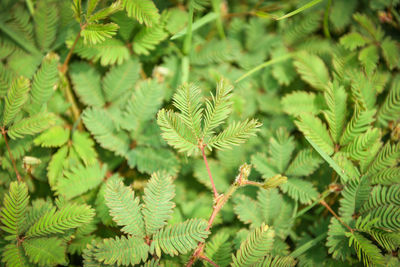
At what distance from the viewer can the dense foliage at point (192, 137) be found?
1.28m

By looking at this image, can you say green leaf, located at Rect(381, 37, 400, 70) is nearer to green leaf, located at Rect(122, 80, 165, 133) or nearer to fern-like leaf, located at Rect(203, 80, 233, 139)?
fern-like leaf, located at Rect(203, 80, 233, 139)

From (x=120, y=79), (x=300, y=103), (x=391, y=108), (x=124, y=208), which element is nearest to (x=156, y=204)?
(x=124, y=208)

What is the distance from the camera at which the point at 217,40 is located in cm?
206

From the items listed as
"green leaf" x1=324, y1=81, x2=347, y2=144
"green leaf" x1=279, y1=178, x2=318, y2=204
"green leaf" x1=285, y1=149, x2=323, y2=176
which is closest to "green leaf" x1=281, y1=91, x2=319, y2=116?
"green leaf" x1=324, y1=81, x2=347, y2=144

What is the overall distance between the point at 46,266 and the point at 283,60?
1.88 m

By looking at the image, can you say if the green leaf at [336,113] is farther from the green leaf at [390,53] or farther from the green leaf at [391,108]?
the green leaf at [390,53]

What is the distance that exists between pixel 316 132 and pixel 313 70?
50cm

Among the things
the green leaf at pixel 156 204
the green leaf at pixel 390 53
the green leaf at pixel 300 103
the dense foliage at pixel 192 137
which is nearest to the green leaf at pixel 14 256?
the dense foliage at pixel 192 137

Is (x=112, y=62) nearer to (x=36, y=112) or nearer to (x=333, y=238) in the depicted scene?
(x=36, y=112)

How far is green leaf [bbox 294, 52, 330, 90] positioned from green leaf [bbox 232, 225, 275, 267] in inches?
41.2

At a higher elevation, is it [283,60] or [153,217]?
[283,60]

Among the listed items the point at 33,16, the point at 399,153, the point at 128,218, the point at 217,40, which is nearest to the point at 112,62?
the point at 33,16

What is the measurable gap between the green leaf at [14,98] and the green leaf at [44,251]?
609mm

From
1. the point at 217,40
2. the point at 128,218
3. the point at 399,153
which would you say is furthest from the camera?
the point at 217,40
